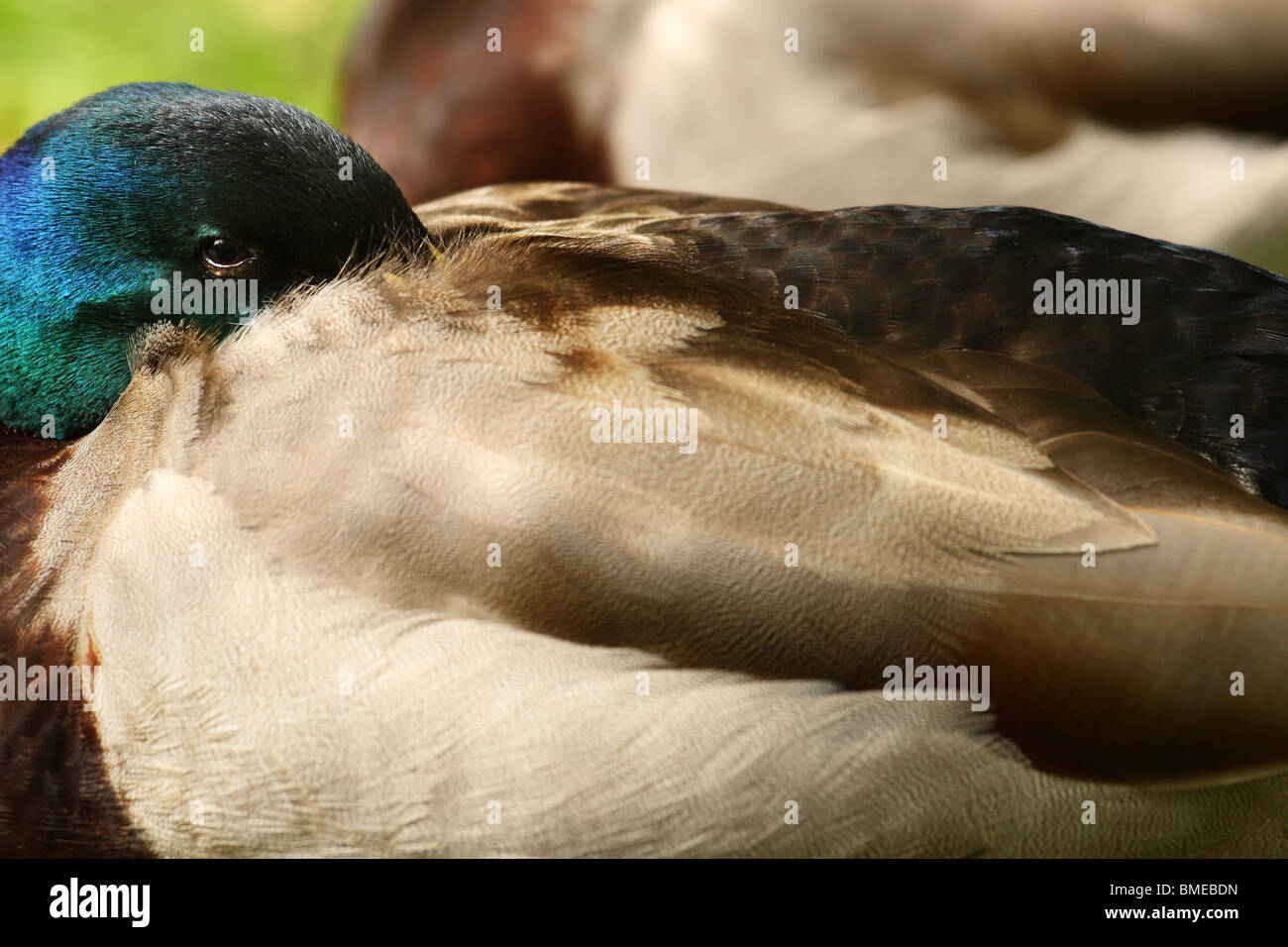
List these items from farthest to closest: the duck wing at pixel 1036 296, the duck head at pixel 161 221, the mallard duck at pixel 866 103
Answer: the mallard duck at pixel 866 103, the duck wing at pixel 1036 296, the duck head at pixel 161 221

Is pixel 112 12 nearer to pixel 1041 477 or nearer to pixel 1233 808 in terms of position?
pixel 1041 477

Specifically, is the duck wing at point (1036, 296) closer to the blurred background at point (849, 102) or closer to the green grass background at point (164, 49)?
the blurred background at point (849, 102)

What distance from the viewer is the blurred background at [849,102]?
2.85m

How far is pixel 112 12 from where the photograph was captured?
4.34 meters

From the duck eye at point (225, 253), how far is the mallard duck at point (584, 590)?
0.5 inches

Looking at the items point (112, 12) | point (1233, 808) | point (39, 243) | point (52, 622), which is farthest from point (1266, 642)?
point (112, 12)

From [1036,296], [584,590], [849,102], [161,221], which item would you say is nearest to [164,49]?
[849,102]

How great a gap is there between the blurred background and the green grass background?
5 centimetres

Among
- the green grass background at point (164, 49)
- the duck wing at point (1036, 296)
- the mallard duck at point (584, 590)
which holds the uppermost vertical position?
the green grass background at point (164, 49)

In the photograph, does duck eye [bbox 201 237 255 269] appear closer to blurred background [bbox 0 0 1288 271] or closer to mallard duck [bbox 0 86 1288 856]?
mallard duck [bbox 0 86 1288 856]

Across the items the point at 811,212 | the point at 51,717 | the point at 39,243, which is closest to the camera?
the point at 51,717

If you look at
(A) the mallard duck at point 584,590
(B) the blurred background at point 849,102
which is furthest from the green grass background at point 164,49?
(A) the mallard duck at point 584,590

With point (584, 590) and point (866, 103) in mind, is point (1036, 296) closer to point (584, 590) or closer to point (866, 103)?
point (584, 590)

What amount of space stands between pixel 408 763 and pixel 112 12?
11.8 feet
